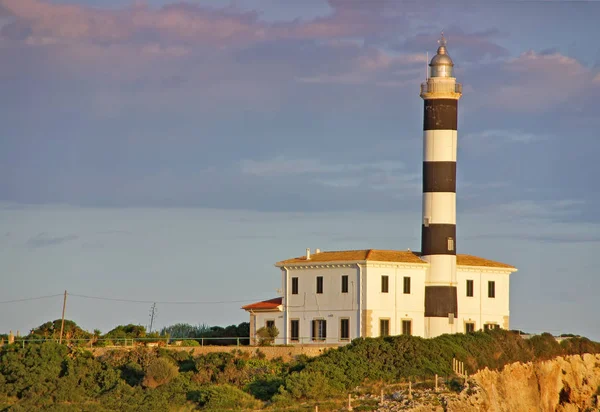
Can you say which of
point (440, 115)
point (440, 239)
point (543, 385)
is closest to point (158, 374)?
point (440, 239)

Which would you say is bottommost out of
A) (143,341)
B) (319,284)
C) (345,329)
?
(143,341)

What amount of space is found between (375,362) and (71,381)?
1130 centimetres

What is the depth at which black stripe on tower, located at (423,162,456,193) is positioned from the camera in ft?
186

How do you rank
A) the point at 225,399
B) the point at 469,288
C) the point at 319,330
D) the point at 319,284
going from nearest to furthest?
the point at 225,399, the point at 319,330, the point at 319,284, the point at 469,288

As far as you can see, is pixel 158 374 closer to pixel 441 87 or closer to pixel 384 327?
pixel 384 327

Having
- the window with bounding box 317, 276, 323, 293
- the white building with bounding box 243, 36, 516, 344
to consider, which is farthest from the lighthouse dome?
the window with bounding box 317, 276, 323, 293

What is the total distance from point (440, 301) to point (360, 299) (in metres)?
3.71

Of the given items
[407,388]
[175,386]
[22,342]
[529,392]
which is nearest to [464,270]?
[529,392]

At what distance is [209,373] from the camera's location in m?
50.9

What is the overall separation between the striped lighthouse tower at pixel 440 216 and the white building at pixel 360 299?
302 millimetres

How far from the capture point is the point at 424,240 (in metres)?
57.1

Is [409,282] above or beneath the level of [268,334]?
above

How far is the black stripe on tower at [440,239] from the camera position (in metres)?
56.7

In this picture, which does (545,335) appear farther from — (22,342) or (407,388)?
(22,342)
